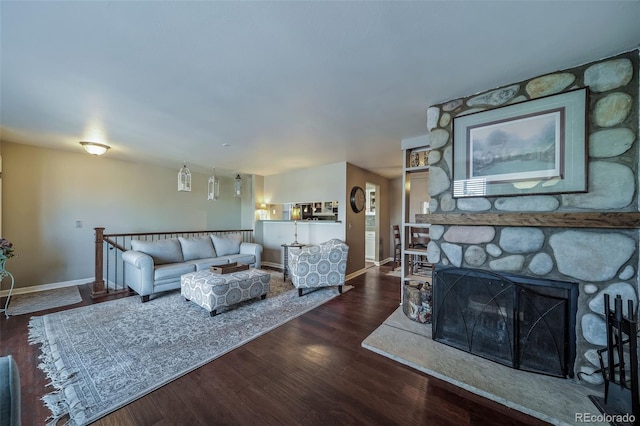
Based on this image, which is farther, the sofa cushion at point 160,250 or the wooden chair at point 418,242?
the sofa cushion at point 160,250

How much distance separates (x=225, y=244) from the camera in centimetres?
479

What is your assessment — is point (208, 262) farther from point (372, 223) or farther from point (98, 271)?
point (372, 223)

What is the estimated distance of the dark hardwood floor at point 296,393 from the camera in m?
1.42

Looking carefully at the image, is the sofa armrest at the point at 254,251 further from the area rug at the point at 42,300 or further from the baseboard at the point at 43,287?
the baseboard at the point at 43,287

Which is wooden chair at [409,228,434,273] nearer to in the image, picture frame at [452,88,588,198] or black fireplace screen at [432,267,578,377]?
black fireplace screen at [432,267,578,377]

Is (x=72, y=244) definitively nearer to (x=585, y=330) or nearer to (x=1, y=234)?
(x=1, y=234)

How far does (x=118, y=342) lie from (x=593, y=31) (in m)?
4.54

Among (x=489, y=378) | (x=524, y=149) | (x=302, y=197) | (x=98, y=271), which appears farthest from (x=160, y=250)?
(x=524, y=149)

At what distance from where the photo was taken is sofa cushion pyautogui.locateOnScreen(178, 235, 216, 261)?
4.27 meters

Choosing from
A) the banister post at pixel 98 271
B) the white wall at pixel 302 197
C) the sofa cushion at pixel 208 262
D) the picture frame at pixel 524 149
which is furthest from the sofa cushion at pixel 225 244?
the picture frame at pixel 524 149

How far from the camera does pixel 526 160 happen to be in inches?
74.6

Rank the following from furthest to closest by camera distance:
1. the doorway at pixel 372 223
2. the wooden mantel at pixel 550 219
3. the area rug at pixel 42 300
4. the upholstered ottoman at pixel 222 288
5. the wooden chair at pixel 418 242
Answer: the doorway at pixel 372 223 → the wooden chair at pixel 418 242 → the area rug at pixel 42 300 → the upholstered ottoman at pixel 222 288 → the wooden mantel at pixel 550 219

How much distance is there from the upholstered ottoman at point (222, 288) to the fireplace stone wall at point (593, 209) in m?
2.84

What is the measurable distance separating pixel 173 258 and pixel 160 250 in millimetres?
249
